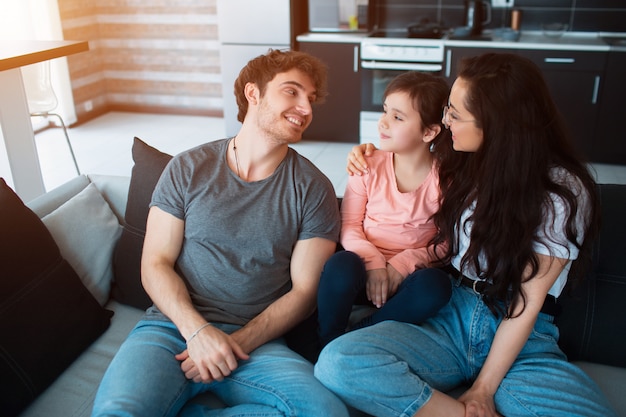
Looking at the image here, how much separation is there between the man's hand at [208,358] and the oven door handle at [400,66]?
3.39 m

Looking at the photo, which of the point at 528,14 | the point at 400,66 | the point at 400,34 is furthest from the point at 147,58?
the point at 528,14

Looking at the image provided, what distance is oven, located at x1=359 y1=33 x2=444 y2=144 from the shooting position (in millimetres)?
4477

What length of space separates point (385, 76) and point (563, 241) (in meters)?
3.39

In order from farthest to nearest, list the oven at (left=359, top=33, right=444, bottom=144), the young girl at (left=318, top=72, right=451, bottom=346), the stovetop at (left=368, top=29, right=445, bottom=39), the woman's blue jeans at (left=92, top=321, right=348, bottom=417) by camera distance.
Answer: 1. the stovetop at (left=368, top=29, right=445, bottom=39)
2. the oven at (left=359, top=33, right=444, bottom=144)
3. the young girl at (left=318, top=72, right=451, bottom=346)
4. the woman's blue jeans at (left=92, top=321, right=348, bottom=417)

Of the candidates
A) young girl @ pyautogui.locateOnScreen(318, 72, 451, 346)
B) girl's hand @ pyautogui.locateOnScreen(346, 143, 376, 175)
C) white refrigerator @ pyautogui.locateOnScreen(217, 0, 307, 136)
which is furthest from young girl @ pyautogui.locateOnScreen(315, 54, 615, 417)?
white refrigerator @ pyautogui.locateOnScreen(217, 0, 307, 136)

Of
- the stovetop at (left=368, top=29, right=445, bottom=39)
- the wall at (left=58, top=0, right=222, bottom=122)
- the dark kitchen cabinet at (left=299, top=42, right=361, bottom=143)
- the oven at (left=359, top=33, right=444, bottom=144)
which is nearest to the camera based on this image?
the oven at (left=359, top=33, right=444, bottom=144)

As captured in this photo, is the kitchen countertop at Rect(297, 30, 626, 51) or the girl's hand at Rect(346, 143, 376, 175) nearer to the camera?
the girl's hand at Rect(346, 143, 376, 175)

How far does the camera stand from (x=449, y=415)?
1.48 m

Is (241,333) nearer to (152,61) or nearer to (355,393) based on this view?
(355,393)

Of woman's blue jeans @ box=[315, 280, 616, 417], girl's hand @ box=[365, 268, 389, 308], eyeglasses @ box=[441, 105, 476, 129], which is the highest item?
eyeglasses @ box=[441, 105, 476, 129]

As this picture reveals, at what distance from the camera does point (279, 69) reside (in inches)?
71.9

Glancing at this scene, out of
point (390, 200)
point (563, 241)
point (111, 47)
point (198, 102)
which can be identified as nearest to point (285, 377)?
point (390, 200)

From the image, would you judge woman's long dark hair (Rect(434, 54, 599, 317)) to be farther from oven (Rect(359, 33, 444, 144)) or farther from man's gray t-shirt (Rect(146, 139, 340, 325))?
oven (Rect(359, 33, 444, 144))

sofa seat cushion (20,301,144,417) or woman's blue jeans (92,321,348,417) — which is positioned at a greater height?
woman's blue jeans (92,321,348,417)
